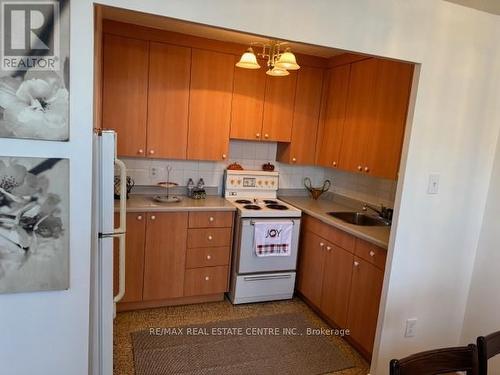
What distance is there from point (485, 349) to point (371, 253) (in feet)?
4.14

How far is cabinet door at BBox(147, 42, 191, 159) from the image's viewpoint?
296 cm

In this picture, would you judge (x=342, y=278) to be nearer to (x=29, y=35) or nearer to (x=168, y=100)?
(x=168, y=100)

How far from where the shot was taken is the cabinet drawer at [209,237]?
3025mm

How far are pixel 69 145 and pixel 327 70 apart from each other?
276cm

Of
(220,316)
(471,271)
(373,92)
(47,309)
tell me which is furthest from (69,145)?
(471,271)

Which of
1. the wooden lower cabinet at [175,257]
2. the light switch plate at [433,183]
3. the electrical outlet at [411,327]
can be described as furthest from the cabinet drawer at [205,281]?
the light switch plate at [433,183]

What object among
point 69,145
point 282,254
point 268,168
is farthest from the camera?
point 268,168

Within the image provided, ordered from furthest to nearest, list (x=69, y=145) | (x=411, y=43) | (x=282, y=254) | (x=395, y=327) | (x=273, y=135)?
(x=273, y=135) < (x=282, y=254) < (x=395, y=327) < (x=411, y=43) < (x=69, y=145)

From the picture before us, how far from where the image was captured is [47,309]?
5.02ft

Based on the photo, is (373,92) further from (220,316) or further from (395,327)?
(220,316)

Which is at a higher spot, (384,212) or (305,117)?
(305,117)

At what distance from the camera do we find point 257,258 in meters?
3.13

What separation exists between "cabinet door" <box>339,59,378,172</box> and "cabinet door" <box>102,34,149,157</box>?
1787mm

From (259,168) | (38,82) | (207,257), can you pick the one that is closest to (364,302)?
(207,257)
